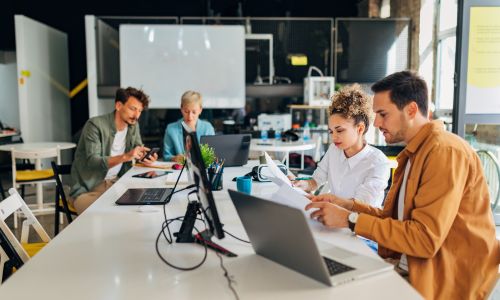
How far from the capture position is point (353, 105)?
234 centimetres

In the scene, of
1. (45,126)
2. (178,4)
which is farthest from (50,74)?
(178,4)

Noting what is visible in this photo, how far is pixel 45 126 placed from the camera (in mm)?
6887

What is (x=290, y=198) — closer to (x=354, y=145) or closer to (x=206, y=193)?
(x=206, y=193)

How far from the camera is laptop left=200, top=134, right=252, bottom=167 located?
312 cm

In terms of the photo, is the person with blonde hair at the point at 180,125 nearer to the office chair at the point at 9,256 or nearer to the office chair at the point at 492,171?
the office chair at the point at 9,256

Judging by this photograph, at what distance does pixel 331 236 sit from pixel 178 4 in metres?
7.52

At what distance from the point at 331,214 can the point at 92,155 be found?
2.25 metres

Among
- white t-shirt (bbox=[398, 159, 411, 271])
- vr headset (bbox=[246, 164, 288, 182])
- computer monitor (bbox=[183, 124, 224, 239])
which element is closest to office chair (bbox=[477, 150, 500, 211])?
vr headset (bbox=[246, 164, 288, 182])

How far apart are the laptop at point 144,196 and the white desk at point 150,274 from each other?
39 cm

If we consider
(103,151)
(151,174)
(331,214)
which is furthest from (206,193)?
(103,151)

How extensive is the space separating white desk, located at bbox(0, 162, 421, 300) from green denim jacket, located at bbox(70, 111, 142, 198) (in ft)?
5.35

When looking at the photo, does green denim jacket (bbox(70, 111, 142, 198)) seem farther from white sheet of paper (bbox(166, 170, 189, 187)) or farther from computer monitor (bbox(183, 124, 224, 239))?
computer monitor (bbox(183, 124, 224, 239))

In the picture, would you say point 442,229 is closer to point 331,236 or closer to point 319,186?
point 331,236

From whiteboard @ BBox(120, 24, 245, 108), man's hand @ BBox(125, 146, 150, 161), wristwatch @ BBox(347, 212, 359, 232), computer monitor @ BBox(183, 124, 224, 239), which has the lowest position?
wristwatch @ BBox(347, 212, 359, 232)
